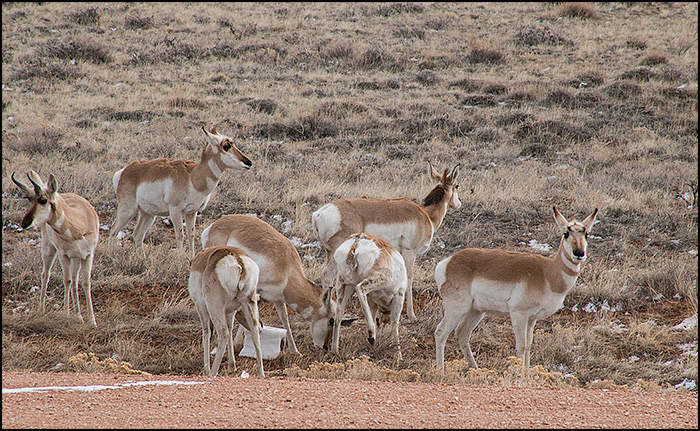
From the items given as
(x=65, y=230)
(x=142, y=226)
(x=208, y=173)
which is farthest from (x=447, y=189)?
(x=65, y=230)

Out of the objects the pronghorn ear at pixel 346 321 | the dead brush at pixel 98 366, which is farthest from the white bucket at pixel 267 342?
the dead brush at pixel 98 366

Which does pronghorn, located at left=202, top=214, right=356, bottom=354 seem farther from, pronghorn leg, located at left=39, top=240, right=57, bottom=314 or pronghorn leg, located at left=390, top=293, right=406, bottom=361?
pronghorn leg, located at left=39, top=240, right=57, bottom=314

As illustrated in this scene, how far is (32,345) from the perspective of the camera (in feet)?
25.1

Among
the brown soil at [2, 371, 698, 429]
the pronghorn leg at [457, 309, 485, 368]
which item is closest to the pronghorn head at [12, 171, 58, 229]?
the brown soil at [2, 371, 698, 429]

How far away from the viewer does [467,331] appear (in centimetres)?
766

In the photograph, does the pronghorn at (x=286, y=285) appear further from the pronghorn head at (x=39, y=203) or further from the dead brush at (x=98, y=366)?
the pronghorn head at (x=39, y=203)

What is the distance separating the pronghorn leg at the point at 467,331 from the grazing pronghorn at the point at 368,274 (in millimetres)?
731

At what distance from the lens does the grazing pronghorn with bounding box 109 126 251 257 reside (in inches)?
428

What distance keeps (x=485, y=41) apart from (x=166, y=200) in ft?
65.8

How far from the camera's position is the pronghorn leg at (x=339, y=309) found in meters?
7.59

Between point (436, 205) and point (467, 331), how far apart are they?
281cm

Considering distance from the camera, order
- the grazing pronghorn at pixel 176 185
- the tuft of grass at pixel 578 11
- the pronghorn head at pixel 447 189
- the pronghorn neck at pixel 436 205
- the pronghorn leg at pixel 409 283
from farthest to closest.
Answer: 1. the tuft of grass at pixel 578 11
2. the grazing pronghorn at pixel 176 185
3. the pronghorn head at pixel 447 189
4. the pronghorn neck at pixel 436 205
5. the pronghorn leg at pixel 409 283

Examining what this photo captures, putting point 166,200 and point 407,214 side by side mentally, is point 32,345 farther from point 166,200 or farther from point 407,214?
point 407,214

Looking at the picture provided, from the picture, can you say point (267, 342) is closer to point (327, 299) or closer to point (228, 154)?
point (327, 299)
